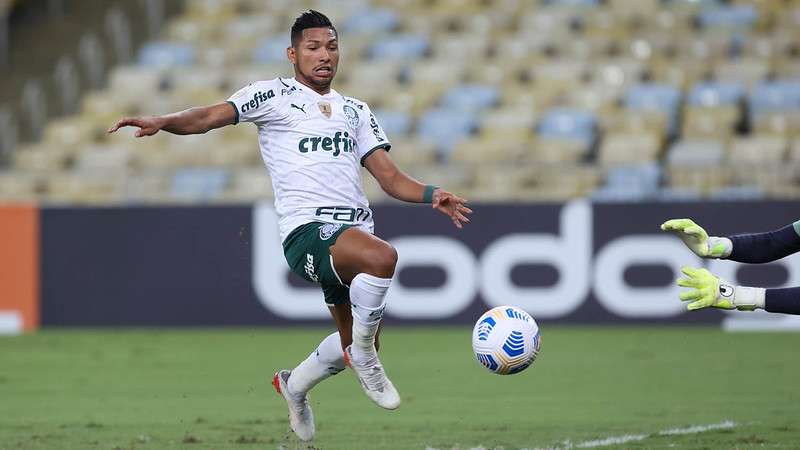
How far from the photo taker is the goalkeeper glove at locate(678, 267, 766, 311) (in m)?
7.90

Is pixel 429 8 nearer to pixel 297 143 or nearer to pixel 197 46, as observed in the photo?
pixel 197 46

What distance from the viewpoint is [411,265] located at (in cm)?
1655

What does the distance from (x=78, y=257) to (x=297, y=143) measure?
9439 millimetres

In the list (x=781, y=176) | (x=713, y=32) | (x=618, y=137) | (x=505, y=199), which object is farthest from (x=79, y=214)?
(x=713, y=32)

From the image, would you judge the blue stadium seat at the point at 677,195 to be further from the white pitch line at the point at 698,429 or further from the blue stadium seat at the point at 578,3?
the white pitch line at the point at 698,429

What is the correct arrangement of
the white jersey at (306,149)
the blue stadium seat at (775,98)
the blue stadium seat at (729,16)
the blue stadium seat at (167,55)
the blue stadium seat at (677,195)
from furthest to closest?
the blue stadium seat at (167,55) < the blue stadium seat at (729,16) < the blue stadium seat at (775,98) < the blue stadium seat at (677,195) < the white jersey at (306,149)

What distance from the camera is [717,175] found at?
643 inches

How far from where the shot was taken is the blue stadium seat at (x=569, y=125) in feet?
62.8

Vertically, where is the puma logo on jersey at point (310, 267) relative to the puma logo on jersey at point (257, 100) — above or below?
below

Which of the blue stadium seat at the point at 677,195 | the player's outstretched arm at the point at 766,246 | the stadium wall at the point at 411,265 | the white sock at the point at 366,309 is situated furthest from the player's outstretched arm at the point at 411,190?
the blue stadium seat at the point at 677,195

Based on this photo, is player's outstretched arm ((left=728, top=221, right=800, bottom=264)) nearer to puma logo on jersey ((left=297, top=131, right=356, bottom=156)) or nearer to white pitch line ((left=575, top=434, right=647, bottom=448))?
white pitch line ((left=575, top=434, right=647, bottom=448))

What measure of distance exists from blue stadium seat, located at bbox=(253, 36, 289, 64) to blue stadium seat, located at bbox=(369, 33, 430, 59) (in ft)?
4.80

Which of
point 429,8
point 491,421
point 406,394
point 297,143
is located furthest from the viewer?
point 429,8

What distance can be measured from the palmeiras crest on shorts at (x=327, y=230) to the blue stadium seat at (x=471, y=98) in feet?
41.5
